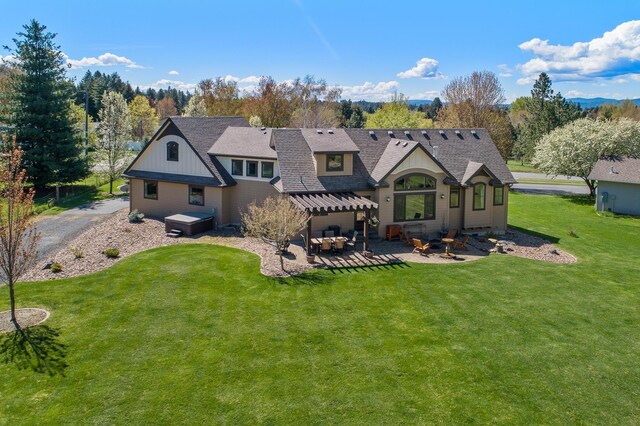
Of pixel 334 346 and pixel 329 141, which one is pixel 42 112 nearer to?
pixel 329 141

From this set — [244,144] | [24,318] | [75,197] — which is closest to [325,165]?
[244,144]

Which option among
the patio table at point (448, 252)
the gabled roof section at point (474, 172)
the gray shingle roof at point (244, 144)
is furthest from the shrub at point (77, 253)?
the gabled roof section at point (474, 172)

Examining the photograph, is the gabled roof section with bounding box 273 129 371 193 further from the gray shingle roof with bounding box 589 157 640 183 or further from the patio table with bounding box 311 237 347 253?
the gray shingle roof with bounding box 589 157 640 183

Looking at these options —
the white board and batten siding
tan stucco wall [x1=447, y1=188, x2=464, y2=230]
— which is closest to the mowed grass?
tan stucco wall [x1=447, y1=188, x2=464, y2=230]

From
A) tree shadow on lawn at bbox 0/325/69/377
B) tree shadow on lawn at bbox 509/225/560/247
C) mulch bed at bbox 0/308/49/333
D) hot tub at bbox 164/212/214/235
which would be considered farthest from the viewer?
tree shadow on lawn at bbox 509/225/560/247

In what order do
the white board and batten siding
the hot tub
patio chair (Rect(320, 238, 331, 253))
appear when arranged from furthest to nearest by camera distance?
the white board and batten siding, the hot tub, patio chair (Rect(320, 238, 331, 253))
